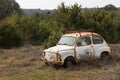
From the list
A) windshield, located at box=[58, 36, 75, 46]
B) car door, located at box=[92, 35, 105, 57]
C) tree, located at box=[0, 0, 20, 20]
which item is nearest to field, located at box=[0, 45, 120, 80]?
car door, located at box=[92, 35, 105, 57]

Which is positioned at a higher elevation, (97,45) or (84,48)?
(97,45)

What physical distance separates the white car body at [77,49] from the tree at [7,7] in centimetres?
3533

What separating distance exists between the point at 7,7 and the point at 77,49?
4002 cm

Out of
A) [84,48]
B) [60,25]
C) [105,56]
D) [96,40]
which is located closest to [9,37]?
[60,25]

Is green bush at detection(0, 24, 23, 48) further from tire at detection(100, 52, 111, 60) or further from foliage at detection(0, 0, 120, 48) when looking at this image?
tire at detection(100, 52, 111, 60)

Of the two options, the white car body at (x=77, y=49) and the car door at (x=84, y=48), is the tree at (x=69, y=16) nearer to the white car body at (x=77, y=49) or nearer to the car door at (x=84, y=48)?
the white car body at (x=77, y=49)

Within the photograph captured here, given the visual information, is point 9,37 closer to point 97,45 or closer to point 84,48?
point 97,45

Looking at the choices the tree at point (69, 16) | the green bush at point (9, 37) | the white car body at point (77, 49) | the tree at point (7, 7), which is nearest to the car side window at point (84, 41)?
the white car body at point (77, 49)

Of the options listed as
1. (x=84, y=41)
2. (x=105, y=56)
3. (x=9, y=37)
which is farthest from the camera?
(x=9, y=37)

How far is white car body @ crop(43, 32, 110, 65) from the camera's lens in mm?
16922

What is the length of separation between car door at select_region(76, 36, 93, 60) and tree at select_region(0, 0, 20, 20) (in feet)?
117

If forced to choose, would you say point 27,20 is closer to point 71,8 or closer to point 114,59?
point 71,8

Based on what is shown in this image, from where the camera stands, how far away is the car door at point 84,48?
17.4m

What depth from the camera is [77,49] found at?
1742 centimetres
